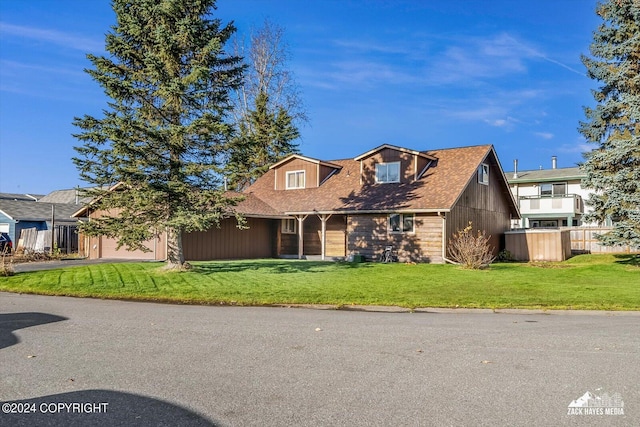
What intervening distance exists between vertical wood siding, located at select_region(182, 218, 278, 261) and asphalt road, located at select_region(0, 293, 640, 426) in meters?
16.1

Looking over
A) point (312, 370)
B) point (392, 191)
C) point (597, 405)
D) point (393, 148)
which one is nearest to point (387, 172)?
point (393, 148)

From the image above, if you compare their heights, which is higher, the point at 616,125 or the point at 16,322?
the point at 616,125

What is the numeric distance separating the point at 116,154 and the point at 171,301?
21.9 feet

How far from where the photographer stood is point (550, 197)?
38219 millimetres

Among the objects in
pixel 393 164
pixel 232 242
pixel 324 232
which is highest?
pixel 393 164

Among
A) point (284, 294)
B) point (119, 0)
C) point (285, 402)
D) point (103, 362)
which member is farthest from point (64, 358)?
point (119, 0)

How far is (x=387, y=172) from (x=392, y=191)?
171cm

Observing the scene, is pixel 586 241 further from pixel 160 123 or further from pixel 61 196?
pixel 61 196

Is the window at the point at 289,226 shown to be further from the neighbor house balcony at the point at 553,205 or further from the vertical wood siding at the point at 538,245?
the neighbor house balcony at the point at 553,205

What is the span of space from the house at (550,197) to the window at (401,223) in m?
18.2

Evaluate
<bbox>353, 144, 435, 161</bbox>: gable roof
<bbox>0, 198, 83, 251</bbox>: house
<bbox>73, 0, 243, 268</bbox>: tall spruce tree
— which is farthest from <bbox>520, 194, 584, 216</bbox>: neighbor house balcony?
<bbox>0, 198, 83, 251</bbox>: house

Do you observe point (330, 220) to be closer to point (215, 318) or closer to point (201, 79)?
point (201, 79)

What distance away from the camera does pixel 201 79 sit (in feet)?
57.5

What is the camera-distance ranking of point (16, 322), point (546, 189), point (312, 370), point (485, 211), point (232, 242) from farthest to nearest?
point (546, 189)
point (232, 242)
point (485, 211)
point (16, 322)
point (312, 370)
